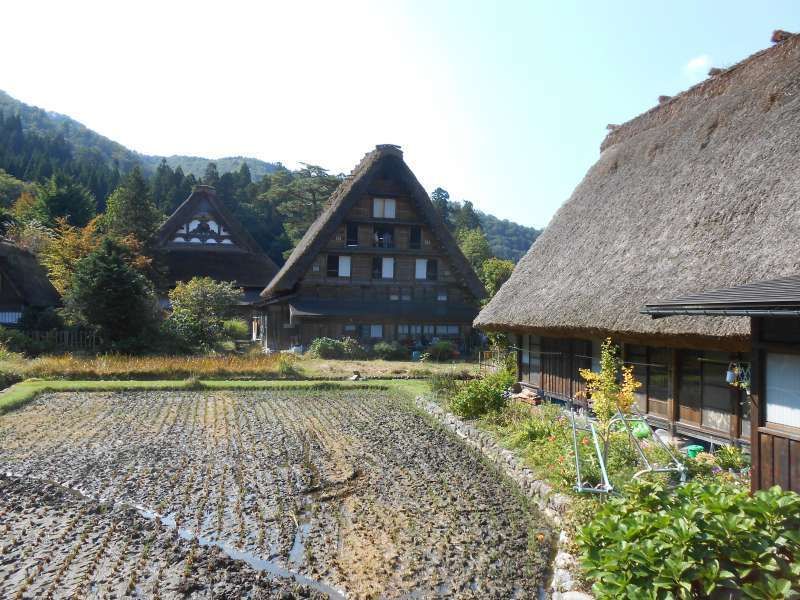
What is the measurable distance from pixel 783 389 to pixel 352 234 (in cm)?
2681

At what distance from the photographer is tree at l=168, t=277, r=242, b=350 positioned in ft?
88.2

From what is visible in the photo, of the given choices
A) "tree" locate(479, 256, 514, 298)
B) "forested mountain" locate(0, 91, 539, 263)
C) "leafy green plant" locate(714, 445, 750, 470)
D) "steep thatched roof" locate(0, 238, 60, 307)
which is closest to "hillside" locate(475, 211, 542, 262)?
"forested mountain" locate(0, 91, 539, 263)

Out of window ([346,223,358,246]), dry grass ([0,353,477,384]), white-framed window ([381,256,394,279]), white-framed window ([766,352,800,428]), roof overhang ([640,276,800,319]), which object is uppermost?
window ([346,223,358,246])

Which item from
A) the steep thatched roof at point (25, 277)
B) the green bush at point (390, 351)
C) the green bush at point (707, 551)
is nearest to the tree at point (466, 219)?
the green bush at point (390, 351)

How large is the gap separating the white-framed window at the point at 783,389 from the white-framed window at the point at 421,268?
1060 inches

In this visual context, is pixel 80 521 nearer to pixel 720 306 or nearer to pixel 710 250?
pixel 720 306

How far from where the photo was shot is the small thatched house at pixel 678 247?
30.8ft

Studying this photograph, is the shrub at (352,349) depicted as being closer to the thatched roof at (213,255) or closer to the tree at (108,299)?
the tree at (108,299)

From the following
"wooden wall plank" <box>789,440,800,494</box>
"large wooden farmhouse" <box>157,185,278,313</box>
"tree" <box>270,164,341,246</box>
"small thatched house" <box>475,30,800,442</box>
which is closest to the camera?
"wooden wall plank" <box>789,440,800,494</box>

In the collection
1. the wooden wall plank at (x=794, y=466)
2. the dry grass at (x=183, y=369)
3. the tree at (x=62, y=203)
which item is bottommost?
the dry grass at (x=183, y=369)

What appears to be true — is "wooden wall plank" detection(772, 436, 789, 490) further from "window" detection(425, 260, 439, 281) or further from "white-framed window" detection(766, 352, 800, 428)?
"window" detection(425, 260, 439, 281)

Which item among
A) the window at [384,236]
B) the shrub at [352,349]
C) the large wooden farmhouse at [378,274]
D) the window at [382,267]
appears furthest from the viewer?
the window at [384,236]

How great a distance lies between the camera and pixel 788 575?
4.03 m

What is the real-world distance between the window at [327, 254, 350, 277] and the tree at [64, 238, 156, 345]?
8944 millimetres
